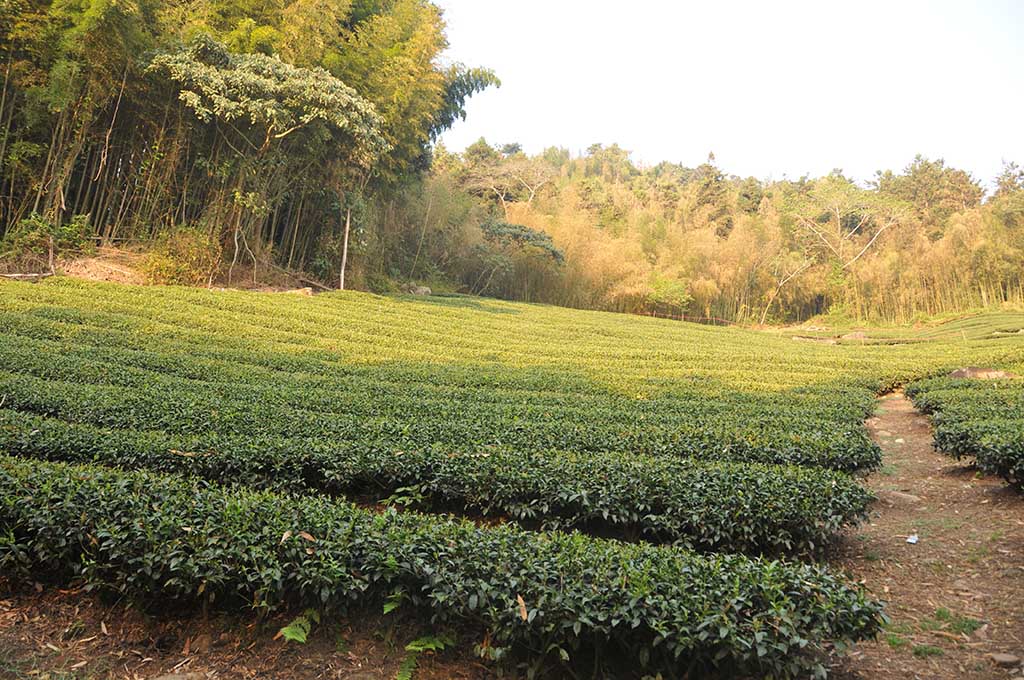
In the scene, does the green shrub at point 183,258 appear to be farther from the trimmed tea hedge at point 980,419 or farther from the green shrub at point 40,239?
the trimmed tea hedge at point 980,419

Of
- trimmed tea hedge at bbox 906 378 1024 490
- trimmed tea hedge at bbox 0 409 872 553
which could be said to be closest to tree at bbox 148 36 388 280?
trimmed tea hedge at bbox 0 409 872 553

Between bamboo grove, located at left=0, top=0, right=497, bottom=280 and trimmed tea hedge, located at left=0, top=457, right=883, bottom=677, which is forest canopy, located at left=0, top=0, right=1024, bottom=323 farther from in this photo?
trimmed tea hedge, located at left=0, top=457, right=883, bottom=677

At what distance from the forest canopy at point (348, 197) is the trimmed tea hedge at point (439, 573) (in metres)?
13.5

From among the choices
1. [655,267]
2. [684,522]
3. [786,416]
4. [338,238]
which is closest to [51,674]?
[684,522]

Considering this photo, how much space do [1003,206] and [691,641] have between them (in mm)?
40866

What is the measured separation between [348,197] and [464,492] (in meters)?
18.3

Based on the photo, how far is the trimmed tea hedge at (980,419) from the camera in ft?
19.1

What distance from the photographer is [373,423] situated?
651 cm

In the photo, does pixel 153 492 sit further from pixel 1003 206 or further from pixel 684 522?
pixel 1003 206

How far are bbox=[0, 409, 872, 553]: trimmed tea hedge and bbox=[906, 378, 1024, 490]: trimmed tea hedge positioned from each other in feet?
5.62

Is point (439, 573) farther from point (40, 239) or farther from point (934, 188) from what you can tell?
point (934, 188)

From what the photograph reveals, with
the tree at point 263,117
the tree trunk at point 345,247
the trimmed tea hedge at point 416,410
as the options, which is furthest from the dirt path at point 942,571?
the tree trunk at point 345,247

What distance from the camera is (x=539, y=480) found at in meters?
4.92

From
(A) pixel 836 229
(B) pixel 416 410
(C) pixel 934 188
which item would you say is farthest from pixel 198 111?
(C) pixel 934 188
